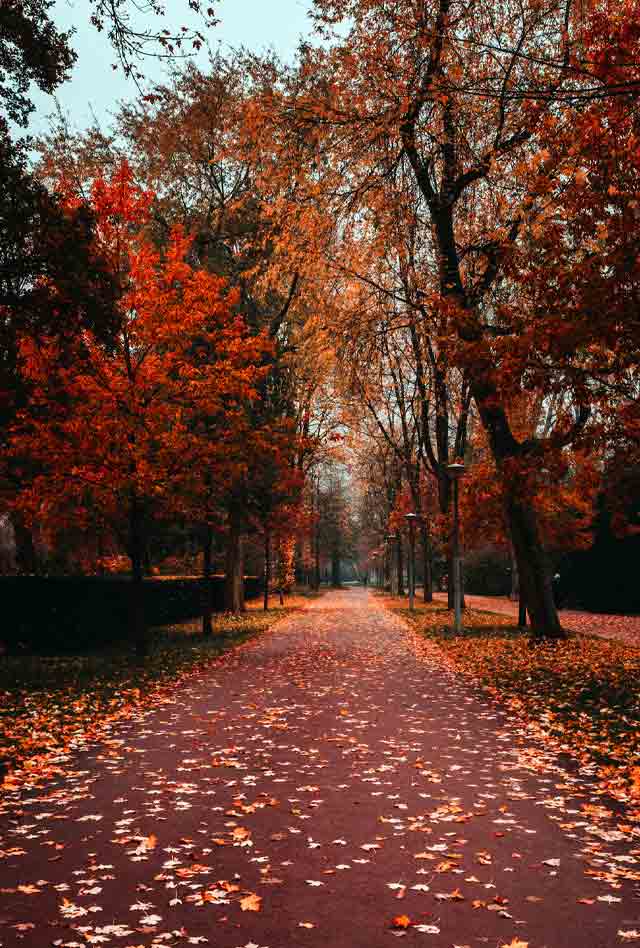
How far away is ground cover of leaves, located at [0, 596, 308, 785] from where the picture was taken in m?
7.87

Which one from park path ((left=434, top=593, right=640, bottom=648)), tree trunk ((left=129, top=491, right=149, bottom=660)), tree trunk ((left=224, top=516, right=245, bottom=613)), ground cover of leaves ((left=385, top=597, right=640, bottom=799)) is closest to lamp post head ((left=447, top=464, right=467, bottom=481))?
ground cover of leaves ((left=385, top=597, right=640, bottom=799))

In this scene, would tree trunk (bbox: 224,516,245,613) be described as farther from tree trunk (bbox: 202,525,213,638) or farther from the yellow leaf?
the yellow leaf

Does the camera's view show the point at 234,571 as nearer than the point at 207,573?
No

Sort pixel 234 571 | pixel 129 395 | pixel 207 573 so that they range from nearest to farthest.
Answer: pixel 129 395
pixel 207 573
pixel 234 571

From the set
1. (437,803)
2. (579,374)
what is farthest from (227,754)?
(579,374)

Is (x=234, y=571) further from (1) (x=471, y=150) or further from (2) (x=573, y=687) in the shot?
(2) (x=573, y=687)

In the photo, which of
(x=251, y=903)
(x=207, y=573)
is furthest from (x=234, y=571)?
(x=251, y=903)

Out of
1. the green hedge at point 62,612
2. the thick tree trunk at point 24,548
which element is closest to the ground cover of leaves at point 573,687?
the green hedge at point 62,612

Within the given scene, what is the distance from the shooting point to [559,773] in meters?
6.81

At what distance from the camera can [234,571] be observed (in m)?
30.0

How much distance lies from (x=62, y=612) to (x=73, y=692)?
233 inches

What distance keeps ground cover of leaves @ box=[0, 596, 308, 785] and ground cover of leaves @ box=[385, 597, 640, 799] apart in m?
4.92

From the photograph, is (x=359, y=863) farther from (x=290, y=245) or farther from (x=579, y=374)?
(x=290, y=245)

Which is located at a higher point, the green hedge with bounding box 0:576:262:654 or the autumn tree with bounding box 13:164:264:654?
the autumn tree with bounding box 13:164:264:654
